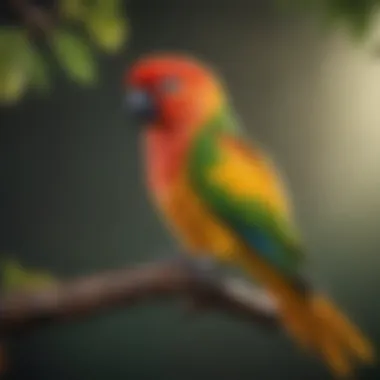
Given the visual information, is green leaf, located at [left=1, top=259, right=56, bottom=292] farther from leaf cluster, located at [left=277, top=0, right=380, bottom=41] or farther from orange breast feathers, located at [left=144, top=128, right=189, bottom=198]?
leaf cluster, located at [left=277, top=0, right=380, bottom=41]

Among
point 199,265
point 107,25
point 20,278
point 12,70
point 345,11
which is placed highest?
point 345,11

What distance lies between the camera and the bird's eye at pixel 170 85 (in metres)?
1.27

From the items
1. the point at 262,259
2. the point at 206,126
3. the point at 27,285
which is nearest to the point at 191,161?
the point at 206,126

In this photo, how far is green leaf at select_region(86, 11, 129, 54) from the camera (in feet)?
4.21

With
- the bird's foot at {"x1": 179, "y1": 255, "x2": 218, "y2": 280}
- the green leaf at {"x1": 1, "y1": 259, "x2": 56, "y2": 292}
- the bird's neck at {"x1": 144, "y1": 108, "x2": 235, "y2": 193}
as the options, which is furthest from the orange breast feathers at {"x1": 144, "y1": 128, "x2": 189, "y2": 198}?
the green leaf at {"x1": 1, "y1": 259, "x2": 56, "y2": 292}

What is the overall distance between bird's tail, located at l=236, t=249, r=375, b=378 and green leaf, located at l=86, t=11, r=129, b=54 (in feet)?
1.25

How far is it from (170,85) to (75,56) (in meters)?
0.15

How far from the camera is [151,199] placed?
4.17 feet

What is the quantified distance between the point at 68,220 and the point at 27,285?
0.12 metres

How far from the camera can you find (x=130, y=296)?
1.26 m

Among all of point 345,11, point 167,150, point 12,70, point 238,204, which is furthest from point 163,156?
point 345,11

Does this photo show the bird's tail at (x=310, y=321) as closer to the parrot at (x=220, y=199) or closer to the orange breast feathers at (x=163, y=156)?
the parrot at (x=220, y=199)

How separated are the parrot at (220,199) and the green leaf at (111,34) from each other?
0.04 metres

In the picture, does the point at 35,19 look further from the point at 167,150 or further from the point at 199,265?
the point at 199,265
